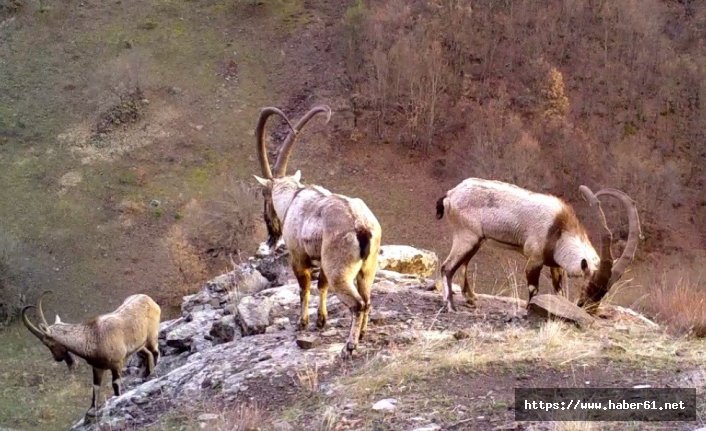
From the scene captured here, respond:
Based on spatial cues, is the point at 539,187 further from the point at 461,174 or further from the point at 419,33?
the point at 419,33

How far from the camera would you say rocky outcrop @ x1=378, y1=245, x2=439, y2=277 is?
13.5 meters

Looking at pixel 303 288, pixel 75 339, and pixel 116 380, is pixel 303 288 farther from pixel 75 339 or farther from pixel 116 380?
pixel 75 339

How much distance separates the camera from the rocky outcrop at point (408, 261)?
13.5 metres

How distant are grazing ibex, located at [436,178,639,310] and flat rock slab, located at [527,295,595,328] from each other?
694mm

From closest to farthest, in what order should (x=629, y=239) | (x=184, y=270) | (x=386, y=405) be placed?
(x=386, y=405), (x=629, y=239), (x=184, y=270)

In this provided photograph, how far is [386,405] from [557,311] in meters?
3.01

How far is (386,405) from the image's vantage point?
21.1 ft

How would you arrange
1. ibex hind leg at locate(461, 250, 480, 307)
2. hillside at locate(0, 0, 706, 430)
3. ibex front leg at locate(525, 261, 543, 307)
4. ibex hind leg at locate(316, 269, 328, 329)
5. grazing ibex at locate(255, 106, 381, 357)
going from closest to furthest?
grazing ibex at locate(255, 106, 381, 357)
ibex hind leg at locate(316, 269, 328, 329)
ibex front leg at locate(525, 261, 543, 307)
ibex hind leg at locate(461, 250, 480, 307)
hillside at locate(0, 0, 706, 430)

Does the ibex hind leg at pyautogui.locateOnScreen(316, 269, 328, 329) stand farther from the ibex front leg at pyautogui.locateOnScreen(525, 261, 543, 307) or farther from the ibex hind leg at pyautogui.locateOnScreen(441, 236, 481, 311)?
the ibex front leg at pyautogui.locateOnScreen(525, 261, 543, 307)

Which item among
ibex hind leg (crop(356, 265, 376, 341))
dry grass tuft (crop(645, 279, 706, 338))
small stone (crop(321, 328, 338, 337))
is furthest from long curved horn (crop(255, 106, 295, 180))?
dry grass tuft (crop(645, 279, 706, 338))

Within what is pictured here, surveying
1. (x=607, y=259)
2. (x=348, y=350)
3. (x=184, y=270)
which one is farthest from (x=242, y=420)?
(x=184, y=270)

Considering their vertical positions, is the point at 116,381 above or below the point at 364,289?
below

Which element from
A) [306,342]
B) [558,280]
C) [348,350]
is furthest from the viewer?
[558,280]

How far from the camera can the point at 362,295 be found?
8391 millimetres
